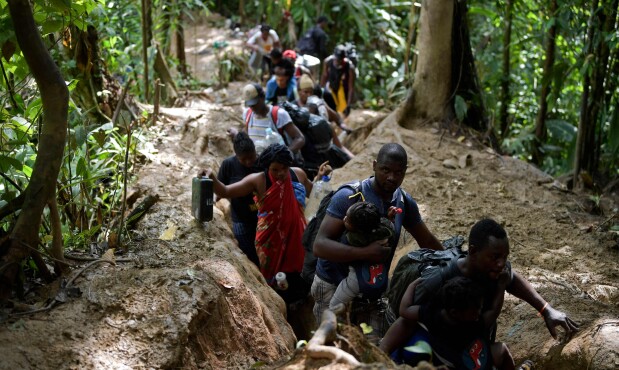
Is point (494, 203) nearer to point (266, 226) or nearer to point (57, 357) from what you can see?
point (266, 226)

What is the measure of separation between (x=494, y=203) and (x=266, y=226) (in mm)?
3650

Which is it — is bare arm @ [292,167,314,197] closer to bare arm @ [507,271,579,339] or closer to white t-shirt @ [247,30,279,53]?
bare arm @ [507,271,579,339]

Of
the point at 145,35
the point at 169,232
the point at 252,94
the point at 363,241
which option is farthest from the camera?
the point at 145,35

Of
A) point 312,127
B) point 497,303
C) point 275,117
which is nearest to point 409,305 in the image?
point 497,303

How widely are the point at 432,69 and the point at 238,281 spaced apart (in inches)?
295

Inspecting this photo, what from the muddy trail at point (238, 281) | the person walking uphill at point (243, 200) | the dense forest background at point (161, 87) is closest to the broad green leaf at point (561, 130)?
the dense forest background at point (161, 87)

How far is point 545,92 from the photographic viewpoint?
12.0 meters

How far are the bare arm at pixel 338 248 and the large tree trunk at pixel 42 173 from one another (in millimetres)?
1753

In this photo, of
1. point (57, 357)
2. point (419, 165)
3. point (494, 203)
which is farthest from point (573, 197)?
point (57, 357)

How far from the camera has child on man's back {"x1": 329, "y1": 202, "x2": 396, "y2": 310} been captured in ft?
14.9

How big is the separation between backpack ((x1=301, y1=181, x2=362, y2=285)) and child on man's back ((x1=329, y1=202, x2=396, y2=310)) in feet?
0.85

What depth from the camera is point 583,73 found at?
934cm

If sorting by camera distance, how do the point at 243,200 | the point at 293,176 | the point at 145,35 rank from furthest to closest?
1. the point at 145,35
2. the point at 243,200
3. the point at 293,176

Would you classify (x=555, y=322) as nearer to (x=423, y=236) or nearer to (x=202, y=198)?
(x=423, y=236)
